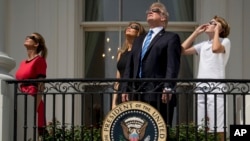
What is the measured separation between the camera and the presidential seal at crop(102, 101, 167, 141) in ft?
35.9

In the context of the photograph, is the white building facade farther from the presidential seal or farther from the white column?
the presidential seal

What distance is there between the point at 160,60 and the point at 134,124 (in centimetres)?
81

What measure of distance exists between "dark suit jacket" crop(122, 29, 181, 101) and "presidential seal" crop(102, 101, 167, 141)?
0.29 meters

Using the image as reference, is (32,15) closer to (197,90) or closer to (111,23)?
(111,23)

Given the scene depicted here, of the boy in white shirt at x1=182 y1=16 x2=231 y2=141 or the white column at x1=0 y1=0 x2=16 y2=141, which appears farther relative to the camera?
the boy in white shirt at x1=182 y1=16 x2=231 y2=141

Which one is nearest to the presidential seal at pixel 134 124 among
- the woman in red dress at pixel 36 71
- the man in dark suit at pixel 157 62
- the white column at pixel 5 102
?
the man in dark suit at pixel 157 62

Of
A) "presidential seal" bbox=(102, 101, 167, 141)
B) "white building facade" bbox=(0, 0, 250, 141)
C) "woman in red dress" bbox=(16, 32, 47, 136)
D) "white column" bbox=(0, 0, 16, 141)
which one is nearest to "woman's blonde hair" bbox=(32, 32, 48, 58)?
"woman in red dress" bbox=(16, 32, 47, 136)

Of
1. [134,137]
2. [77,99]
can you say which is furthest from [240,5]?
[134,137]

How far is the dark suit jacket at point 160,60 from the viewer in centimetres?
1112

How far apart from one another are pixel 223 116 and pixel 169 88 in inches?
29.5

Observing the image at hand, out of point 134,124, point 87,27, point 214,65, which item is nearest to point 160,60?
point 214,65

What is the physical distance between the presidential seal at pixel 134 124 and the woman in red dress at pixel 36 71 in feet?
2.83

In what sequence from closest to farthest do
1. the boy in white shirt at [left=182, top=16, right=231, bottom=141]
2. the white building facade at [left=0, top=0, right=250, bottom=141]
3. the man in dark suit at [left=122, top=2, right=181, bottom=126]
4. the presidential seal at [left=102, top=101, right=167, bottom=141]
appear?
the presidential seal at [left=102, top=101, right=167, bottom=141]
the man in dark suit at [left=122, top=2, right=181, bottom=126]
the boy in white shirt at [left=182, top=16, right=231, bottom=141]
the white building facade at [left=0, top=0, right=250, bottom=141]

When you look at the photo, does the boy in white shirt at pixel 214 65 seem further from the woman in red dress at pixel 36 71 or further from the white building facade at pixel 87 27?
the white building facade at pixel 87 27
